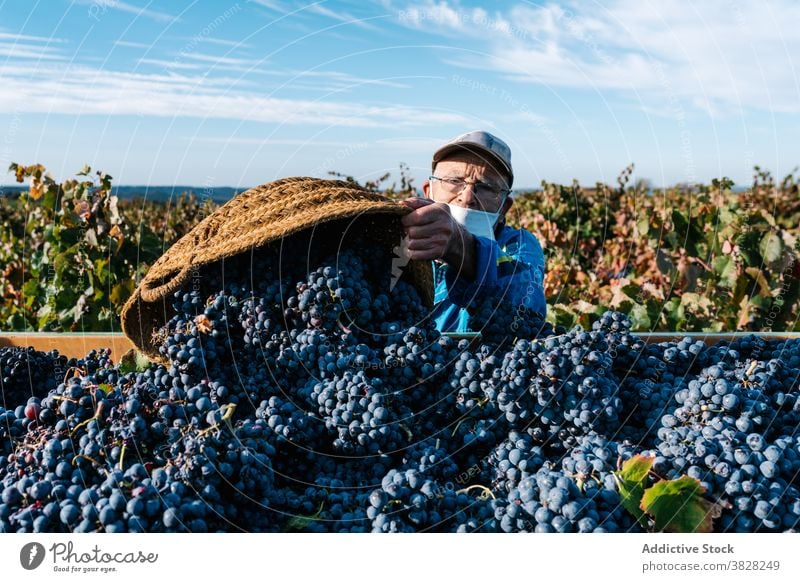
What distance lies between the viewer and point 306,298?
2434 mm

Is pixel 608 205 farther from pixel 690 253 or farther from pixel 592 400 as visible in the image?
pixel 592 400

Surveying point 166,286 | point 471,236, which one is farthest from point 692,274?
point 166,286

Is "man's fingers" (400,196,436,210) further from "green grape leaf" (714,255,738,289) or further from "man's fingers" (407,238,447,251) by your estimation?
"green grape leaf" (714,255,738,289)

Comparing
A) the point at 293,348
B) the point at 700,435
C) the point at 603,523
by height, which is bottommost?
the point at 603,523

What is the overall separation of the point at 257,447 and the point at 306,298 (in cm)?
60

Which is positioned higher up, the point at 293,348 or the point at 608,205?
the point at 608,205

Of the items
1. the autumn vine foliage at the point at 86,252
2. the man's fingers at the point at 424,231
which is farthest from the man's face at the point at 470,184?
the autumn vine foliage at the point at 86,252

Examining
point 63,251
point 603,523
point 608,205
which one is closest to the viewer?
point 603,523

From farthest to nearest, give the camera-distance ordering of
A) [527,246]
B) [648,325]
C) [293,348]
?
[648,325] < [527,246] < [293,348]

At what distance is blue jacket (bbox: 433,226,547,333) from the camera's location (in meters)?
2.99

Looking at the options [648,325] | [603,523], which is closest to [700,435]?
[603,523]

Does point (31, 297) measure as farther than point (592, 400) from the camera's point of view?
Yes

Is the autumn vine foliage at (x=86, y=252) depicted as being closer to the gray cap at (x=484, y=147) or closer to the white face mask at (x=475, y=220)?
the gray cap at (x=484, y=147)
